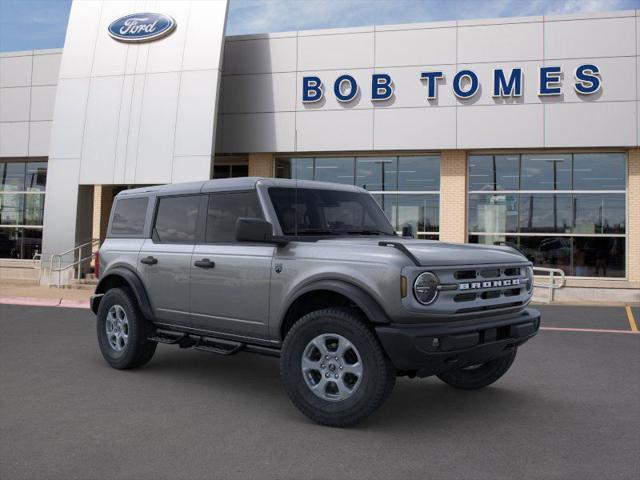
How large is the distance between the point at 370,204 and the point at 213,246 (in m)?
1.76

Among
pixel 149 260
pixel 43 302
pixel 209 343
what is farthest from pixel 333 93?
pixel 209 343

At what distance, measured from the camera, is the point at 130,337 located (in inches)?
266

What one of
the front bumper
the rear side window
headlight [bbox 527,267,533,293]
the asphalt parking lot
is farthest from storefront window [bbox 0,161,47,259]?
the front bumper

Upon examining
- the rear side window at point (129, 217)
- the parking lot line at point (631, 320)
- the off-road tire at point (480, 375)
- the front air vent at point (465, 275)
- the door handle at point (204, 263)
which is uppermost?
the rear side window at point (129, 217)

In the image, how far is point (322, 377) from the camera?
4941 millimetres

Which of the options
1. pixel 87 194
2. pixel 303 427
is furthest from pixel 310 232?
pixel 87 194

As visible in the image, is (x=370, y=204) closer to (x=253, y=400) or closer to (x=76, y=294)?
(x=253, y=400)

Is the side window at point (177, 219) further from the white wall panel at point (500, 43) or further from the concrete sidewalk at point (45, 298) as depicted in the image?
the white wall panel at point (500, 43)

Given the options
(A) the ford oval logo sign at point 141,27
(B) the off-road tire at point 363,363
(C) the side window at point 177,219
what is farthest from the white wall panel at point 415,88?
(B) the off-road tire at point 363,363

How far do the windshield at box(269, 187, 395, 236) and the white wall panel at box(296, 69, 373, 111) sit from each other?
1361cm

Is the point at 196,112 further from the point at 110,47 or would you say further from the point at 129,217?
the point at 129,217

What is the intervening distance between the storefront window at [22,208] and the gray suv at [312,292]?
19.0 meters

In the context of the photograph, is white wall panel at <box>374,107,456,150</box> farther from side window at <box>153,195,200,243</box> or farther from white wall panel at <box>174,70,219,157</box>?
side window at <box>153,195,200,243</box>

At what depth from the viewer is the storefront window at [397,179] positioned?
19.9 metres
